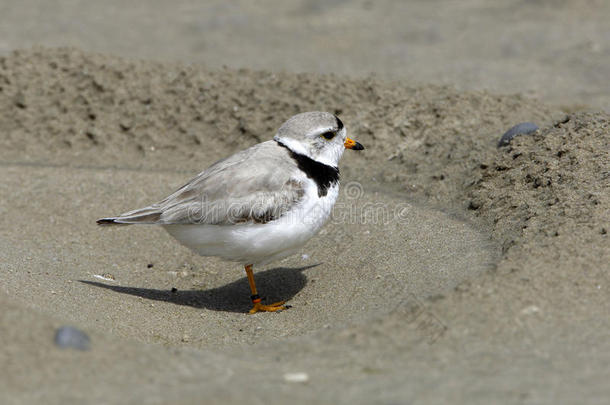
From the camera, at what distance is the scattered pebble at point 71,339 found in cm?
365

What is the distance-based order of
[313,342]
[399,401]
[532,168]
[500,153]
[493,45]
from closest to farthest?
[399,401] < [313,342] < [532,168] < [500,153] < [493,45]

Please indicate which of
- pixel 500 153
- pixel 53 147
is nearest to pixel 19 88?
pixel 53 147

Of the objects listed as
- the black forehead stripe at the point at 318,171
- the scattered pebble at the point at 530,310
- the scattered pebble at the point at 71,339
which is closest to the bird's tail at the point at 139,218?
the black forehead stripe at the point at 318,171

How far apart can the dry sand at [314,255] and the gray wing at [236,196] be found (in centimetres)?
71

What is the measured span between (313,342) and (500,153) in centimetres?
305

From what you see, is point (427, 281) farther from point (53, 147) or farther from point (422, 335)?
point (53, 147)

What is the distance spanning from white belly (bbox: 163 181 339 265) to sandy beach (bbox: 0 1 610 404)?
480mm

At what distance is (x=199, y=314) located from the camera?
17.1 feet

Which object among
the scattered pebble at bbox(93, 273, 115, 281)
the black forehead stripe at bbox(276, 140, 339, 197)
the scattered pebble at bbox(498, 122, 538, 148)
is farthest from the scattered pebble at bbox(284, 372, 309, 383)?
the scattered pebble at bbox(498, 122, 538, 148)

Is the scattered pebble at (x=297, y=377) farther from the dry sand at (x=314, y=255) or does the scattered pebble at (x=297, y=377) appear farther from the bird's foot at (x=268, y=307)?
the bird's foot at (x=268, y=307)

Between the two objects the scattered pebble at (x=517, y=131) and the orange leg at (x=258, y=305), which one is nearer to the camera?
the orange leg at (x=258, y=305)

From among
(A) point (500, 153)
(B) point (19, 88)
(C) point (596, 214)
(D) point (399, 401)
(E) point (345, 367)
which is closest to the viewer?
(D) point (399, 401)

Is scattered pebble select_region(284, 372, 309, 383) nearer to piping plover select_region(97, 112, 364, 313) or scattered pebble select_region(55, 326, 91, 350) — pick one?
scattered pebble select_region(55, 326, 91, 350)

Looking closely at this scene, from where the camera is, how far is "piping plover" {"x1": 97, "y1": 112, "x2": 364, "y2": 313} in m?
5.00
